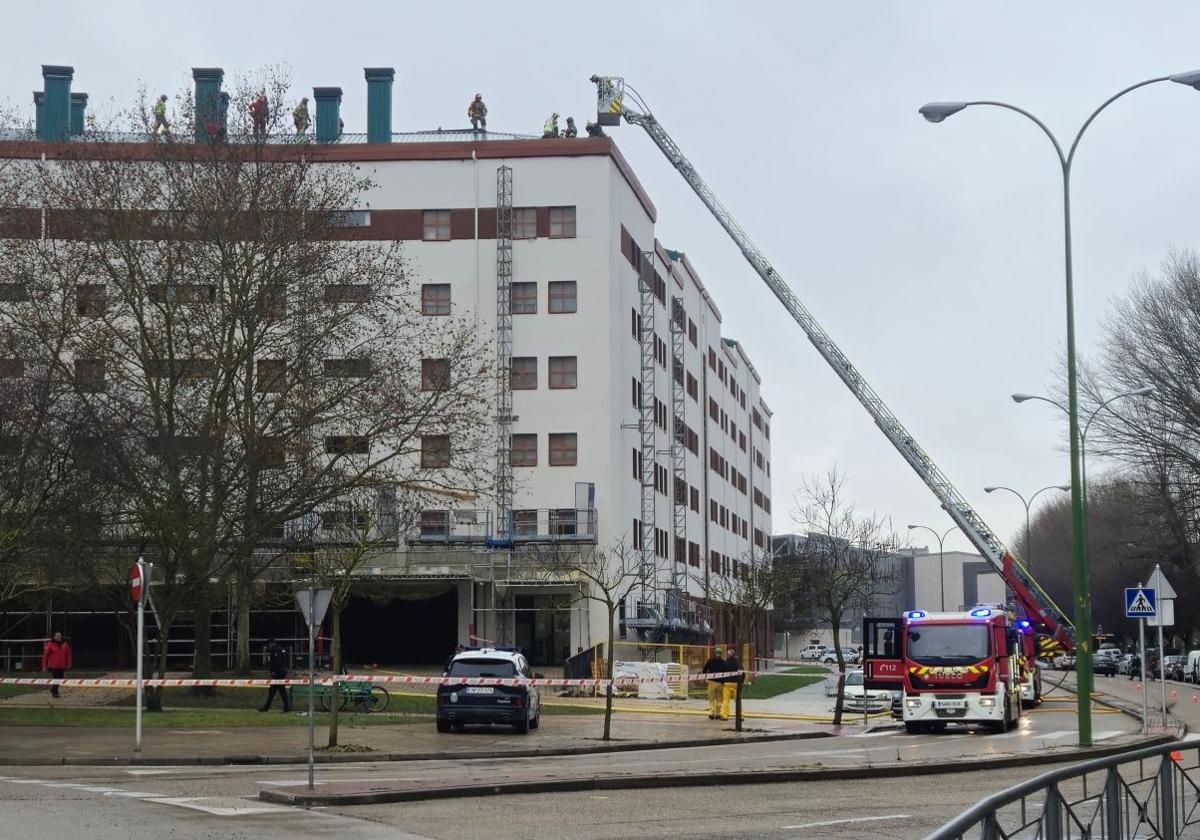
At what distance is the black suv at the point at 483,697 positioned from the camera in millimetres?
31875

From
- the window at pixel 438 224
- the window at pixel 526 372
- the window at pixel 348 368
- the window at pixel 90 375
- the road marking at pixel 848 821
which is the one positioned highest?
the window at pixel 438 224

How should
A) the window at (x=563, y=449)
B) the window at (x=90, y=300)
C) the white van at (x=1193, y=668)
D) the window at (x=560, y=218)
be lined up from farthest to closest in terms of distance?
the white van at (x=1193, y=668), the window at (x=560, y=218), the window at (x=563, y=449), the window at (x=90, y=300)

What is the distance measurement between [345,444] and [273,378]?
2544 mm

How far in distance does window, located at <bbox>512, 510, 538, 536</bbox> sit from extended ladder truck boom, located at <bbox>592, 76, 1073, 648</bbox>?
1413 cm

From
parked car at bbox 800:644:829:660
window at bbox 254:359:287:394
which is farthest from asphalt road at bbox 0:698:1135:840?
parked car at bbox 800:644:829:660

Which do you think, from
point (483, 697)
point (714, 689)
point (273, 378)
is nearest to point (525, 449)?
point (273, 378)

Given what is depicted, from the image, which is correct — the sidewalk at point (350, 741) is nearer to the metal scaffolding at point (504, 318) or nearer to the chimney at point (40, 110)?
the metal scaffolding at point (504, 318)

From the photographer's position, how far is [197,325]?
3981 centimetres

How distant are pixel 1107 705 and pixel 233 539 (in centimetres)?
2312

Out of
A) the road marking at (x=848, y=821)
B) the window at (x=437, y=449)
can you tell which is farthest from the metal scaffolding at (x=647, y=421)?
the road marking at (x=848, y=821)

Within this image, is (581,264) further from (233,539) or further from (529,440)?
(233,539)

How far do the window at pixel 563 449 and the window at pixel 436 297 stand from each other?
673 cm

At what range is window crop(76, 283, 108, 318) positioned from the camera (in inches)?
1554

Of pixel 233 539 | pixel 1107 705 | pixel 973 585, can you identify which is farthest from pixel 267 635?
pixel 973 585
